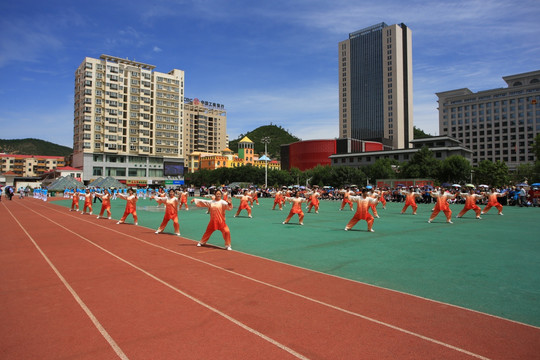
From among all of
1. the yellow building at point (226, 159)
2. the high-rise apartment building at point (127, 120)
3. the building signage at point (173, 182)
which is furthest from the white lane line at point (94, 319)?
the yellow building at point (226, 159)

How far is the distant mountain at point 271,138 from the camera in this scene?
162 metres

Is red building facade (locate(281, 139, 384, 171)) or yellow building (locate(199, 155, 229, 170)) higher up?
red building facade (locate(281, 139, 384, 171))

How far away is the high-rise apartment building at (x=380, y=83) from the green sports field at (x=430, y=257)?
111m

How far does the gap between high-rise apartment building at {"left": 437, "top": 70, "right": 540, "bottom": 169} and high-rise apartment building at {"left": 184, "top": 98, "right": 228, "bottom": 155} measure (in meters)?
89.9

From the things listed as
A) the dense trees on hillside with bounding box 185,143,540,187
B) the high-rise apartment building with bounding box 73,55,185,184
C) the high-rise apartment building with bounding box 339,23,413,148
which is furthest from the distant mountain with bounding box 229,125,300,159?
the high-rise apartment building with bounding box 73,55,185,184

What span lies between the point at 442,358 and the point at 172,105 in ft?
279

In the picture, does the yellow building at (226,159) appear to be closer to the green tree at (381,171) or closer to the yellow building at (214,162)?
the yellow building at (214,162)

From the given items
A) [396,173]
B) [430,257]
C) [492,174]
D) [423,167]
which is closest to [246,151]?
[396,173]

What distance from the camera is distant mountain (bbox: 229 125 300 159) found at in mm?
162375

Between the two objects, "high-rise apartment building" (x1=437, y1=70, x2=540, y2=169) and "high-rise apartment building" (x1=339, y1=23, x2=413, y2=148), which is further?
"high-rise apartment building" (x1=339, y1=23, x2=413, y2=148)

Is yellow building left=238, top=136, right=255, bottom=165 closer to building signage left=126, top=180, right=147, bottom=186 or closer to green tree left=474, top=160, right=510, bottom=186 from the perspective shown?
building signage left=126, top=180, right=147, bottom=186

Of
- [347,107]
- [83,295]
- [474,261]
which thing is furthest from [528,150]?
[83,295]

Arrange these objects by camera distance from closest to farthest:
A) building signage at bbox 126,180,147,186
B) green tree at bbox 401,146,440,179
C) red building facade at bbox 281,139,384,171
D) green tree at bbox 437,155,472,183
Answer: green tree at bbox 437,155,472,183, green tree at bbox 401,146,440,179, building signage at bbox 126,180,147,186, red building facade at bbox 281,139,384,171

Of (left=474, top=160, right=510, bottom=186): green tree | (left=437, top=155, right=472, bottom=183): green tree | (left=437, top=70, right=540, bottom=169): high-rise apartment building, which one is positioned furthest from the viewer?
(left=437, top=70, right=540, bottom=169): high-rise apartment building
